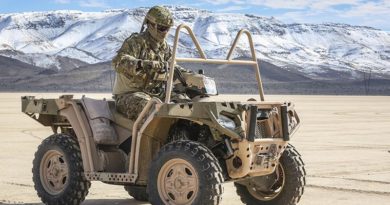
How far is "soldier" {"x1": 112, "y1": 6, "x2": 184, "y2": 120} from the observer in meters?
8.05

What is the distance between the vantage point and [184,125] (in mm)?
7852

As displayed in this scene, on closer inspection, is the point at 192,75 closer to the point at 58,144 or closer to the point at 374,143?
the point at 58,144

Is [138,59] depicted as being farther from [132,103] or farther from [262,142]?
[262,142]

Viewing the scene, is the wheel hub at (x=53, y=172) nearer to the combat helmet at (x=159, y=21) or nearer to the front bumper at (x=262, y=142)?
the combat helmet at (x=159, y=21)

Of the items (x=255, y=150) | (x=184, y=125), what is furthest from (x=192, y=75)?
(x=255, y=150)

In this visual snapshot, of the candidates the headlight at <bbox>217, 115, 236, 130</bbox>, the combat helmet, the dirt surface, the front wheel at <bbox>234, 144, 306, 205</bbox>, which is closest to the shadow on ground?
the dirt surface

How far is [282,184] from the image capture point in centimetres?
825

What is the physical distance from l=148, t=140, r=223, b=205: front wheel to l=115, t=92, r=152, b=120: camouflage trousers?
714mm

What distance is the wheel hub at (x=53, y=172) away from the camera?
8.67 meters

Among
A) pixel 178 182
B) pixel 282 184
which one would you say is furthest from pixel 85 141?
pixel 282 184

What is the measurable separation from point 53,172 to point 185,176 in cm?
195

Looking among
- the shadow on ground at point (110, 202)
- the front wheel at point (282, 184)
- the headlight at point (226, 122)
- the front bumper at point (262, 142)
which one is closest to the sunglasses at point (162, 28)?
the front bumper at point (262, 142)

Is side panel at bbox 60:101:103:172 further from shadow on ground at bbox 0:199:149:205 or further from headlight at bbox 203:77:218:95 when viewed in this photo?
headlight at bbox 203:77:218:95

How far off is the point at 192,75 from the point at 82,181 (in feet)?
5.19
